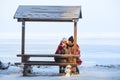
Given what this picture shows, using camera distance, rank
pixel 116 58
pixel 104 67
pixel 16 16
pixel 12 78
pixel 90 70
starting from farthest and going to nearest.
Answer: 1. pixel 116 58
2. pixel 104 67
3. pixel 90 70
4. pixel 16 16
5. pixel 12 78

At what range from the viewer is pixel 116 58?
39125 mm

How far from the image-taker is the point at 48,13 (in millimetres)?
27375

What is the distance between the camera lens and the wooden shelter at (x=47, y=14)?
26922 millimetres

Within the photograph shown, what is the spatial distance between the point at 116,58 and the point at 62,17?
12.7 meters

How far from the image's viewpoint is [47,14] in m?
27.2

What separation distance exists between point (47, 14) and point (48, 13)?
0.17m

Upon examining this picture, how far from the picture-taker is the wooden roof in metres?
26.9

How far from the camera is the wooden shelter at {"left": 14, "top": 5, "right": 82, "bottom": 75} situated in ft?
88.3

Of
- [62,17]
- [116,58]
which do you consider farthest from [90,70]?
[116,58]

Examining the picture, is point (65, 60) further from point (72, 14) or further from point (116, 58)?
point (116, 58)

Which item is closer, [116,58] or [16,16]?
Result: [16,16]

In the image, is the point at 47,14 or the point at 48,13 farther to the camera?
the point at 48,13

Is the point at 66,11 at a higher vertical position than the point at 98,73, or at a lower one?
higher

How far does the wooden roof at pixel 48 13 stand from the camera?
88.3 ft
